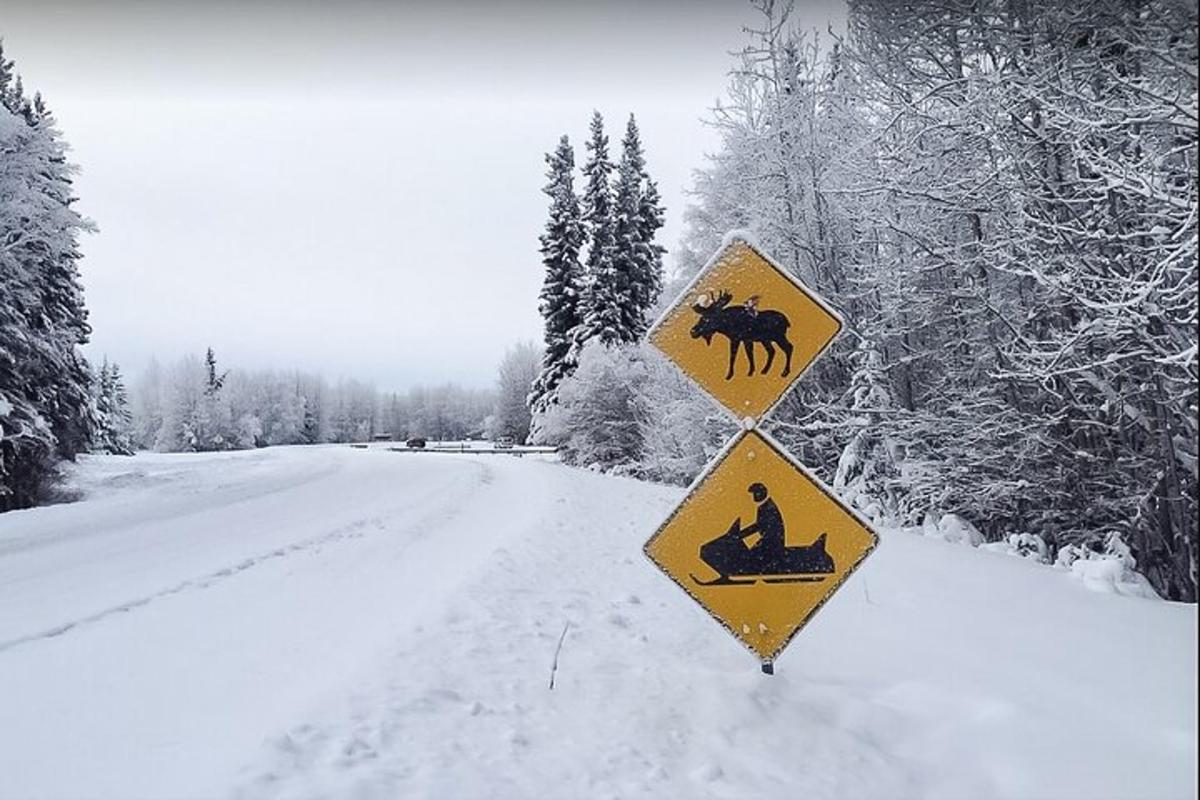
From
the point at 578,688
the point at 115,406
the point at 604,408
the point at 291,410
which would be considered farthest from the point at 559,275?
the point at 291,410

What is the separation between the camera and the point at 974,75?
7.13 metres

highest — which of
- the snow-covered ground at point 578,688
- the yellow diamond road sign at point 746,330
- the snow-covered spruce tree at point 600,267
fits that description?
the snow-covered spruce tree at point 600,267

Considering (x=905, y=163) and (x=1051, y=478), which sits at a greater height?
(x=905, y=163)

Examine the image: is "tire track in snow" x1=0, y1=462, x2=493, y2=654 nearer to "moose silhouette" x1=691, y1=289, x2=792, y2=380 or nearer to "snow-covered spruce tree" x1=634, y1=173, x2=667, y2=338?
"moose silhouette" x1=691, y1=289, x2=792, y2=380

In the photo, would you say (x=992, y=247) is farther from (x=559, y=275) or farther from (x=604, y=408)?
(x=559, y=275)

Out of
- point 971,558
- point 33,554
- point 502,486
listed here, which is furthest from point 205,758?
point 502,486

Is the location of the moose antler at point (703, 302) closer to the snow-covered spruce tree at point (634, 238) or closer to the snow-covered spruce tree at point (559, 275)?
the snow-covered spruce tree at point (634, 238)

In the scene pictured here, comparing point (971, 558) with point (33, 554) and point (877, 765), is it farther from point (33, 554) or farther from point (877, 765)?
point (33, 554)

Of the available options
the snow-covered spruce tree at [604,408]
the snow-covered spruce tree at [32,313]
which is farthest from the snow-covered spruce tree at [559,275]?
the snow-covered spruce tree at [32,313]

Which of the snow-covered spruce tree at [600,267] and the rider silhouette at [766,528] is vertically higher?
the snow-covered spruce tree at [600,267]

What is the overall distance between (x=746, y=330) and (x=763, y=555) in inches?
40.1

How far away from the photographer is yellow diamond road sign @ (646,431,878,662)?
3289mm

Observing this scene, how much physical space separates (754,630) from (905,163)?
7151mm

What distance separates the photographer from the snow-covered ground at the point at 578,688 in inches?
63.6
